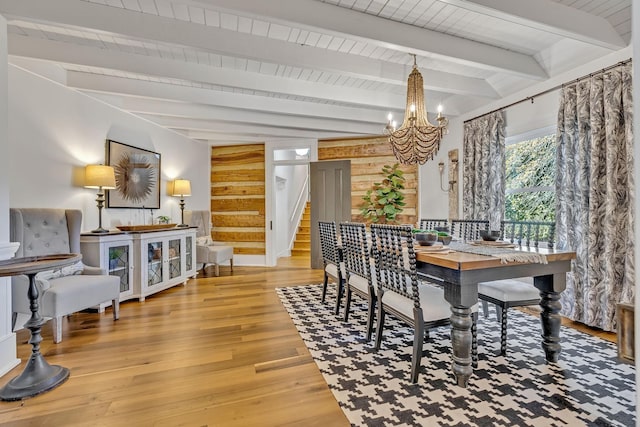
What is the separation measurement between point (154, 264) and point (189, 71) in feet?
8.15

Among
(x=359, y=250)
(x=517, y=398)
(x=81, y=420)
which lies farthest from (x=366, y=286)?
(x=81, y=420)

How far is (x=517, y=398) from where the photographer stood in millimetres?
1727

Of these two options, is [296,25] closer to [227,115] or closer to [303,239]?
[227,115]

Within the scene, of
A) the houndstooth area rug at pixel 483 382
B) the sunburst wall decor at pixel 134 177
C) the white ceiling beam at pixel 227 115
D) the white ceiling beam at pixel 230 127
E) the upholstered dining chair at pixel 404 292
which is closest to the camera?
the houndstooth area rug at pixel 483 382

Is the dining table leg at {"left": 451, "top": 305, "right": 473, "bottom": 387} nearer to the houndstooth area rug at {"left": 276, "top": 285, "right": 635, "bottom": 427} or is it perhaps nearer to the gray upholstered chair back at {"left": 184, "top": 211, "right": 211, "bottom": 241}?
the houndstooth area rug at {"left": 276, "top": 285, "right": 635, "bottom": 427}

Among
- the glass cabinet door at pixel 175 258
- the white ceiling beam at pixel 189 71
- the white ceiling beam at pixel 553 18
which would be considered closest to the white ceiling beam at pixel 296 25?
the white ceiling beam at pixel 553 18

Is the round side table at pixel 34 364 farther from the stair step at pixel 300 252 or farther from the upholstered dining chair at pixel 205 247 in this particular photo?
the stair step at pixel 300 252

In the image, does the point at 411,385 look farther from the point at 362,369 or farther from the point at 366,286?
the point at 366,286

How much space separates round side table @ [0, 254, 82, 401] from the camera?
1.77 m

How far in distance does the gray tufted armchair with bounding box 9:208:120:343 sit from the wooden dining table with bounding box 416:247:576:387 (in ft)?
9.72

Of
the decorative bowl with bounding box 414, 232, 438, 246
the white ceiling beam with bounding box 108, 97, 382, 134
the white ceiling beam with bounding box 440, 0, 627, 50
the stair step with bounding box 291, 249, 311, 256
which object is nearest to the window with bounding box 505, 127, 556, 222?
the white ceiling beam with bounding box 440, 0, 627, 50

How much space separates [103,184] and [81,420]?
2638 millimetres

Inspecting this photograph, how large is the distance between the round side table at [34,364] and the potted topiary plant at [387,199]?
4380mm

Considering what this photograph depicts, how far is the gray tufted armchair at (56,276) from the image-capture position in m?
2.53
